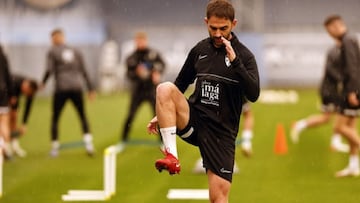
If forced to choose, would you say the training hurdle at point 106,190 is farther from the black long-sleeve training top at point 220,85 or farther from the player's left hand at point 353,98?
the player's left hand at point 353,98

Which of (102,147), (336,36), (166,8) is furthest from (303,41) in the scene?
(336,36)

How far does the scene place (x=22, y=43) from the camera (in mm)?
28078

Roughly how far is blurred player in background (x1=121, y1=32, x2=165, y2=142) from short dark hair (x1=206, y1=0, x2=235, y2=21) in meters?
7.98

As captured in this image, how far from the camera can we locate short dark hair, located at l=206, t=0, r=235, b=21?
629cm

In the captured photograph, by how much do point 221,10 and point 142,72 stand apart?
27.0ft

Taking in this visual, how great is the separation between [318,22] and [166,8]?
6.65 meters

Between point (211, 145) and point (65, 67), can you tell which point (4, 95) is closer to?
point (65, 67)

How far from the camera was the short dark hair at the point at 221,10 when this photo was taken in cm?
629

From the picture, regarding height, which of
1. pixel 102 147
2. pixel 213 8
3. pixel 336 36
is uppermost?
pixel 213 8

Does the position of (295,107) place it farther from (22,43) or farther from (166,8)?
(166,8)

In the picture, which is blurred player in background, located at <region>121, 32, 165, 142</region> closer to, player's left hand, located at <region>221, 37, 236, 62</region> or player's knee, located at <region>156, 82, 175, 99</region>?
player's knee, located at <region>156, 82, 175, 99</region>

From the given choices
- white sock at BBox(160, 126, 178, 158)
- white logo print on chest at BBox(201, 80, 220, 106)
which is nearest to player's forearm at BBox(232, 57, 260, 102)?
white logo print on chest at BBox(201, 80, 220, 106)

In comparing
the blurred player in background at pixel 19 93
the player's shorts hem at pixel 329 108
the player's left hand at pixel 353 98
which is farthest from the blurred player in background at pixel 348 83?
the blurred player in background at pixel 19 93

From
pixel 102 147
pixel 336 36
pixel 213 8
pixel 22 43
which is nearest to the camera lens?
pixel 213 8
